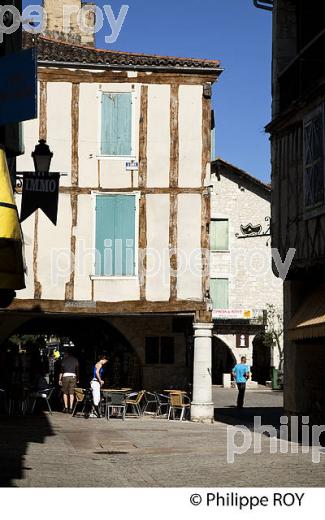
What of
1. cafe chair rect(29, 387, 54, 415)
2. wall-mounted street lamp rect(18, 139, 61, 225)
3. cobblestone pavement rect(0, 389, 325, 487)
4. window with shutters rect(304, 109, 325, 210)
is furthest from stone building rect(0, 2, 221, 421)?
wall-mounted street lamp rect(18, 139, 61, 225)

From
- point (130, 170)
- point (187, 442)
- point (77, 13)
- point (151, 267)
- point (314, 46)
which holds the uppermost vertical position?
point (77, 13)

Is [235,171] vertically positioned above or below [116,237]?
above


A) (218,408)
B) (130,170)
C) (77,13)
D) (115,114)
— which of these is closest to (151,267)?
(130,170)

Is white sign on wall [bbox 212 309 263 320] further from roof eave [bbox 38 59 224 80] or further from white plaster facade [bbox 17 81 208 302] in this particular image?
roof eave [bbox 38 59 224 80]

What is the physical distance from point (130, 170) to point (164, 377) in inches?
218

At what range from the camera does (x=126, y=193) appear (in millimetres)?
22219

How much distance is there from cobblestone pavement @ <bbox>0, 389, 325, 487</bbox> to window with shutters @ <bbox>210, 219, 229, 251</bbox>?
24.5 metres

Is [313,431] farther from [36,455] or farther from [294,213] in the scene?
[36,455]

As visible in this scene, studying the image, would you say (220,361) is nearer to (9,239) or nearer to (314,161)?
(314,161)

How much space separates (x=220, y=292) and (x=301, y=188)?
2729 centimetres

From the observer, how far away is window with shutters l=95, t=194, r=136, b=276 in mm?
22094

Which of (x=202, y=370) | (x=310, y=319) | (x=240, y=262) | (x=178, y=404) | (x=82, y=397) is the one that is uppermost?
(x=240, y=262)

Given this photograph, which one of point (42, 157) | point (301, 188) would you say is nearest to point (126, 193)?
point (301, 188)

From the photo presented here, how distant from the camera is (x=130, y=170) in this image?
2231cm
